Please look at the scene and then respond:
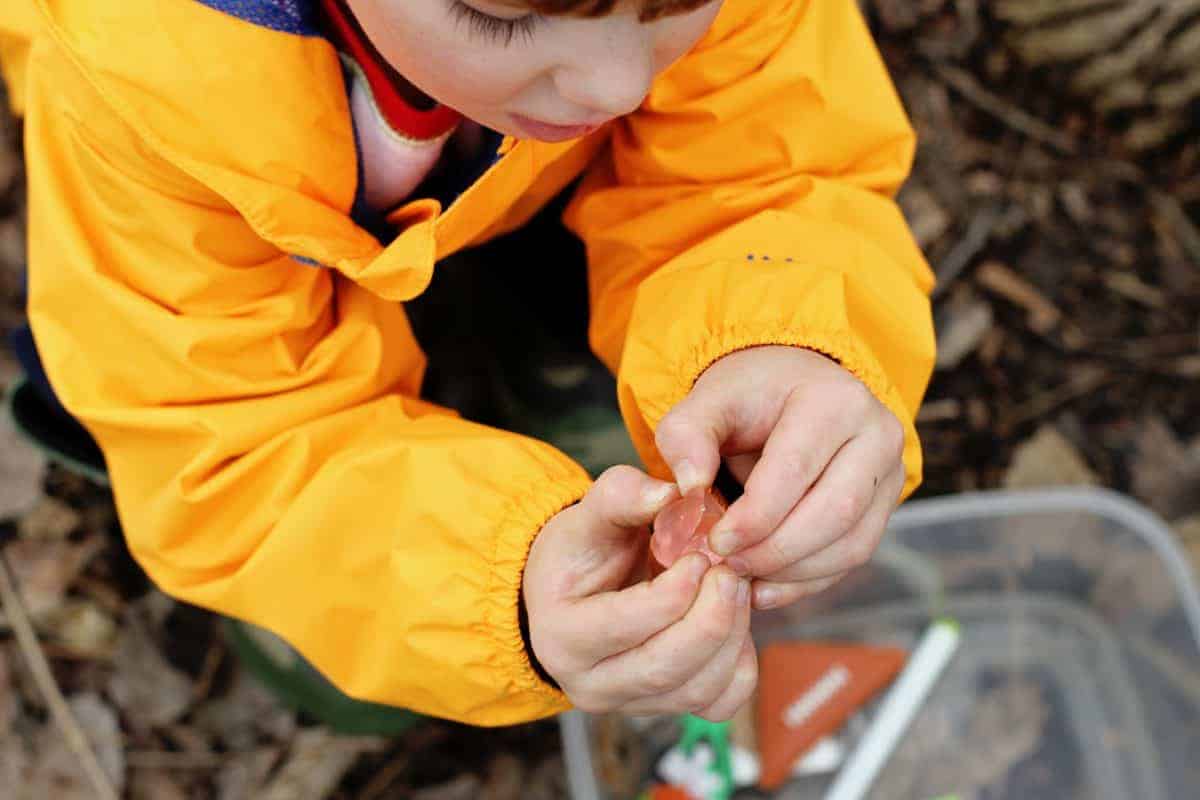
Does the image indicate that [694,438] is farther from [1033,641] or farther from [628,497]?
[1033,641]

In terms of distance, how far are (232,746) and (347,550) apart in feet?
2.04

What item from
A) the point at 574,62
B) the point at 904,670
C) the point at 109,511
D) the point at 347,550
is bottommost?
the point at 904,670

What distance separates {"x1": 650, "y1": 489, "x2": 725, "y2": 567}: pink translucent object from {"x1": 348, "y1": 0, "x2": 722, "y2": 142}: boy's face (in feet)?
0.77

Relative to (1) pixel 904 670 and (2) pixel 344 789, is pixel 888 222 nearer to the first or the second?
(1) pixel 904 670

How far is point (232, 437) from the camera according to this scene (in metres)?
0.88

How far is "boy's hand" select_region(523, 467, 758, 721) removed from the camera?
0.71 metres

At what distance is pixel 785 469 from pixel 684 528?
70 mm

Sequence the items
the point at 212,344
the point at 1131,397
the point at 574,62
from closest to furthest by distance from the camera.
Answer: the point at 574,62 < the point at 212,344 < the point at 1131,397

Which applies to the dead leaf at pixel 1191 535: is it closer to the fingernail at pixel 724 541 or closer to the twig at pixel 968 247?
the twig at pixel 968 247

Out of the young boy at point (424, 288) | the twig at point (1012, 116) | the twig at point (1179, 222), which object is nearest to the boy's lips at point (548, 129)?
the young boy at point (424, 288)

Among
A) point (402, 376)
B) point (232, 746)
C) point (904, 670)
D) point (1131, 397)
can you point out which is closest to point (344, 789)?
point (232, 746)

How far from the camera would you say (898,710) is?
154 cm

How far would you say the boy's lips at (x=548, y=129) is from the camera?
0.74 m

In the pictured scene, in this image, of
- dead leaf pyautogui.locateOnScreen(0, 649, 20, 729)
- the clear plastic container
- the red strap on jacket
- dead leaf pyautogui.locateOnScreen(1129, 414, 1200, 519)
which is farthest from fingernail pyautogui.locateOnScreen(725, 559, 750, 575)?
dead leaf pyautogui.locateOnScreen(1129, 414, 1200, 519)
